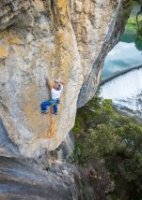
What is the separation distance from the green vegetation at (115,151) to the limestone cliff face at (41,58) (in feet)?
8.67

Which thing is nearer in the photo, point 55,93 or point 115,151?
point 55,93

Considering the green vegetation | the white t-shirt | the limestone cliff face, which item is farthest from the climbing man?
the green vegetation

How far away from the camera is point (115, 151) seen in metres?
14.4

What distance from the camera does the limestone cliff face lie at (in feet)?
26.9

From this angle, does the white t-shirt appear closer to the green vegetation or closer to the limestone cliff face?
the limestone cliff face

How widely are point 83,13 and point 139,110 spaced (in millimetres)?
12213

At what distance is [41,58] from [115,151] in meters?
6.55

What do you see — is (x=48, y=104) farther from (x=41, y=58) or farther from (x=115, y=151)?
(x=115, y=151)

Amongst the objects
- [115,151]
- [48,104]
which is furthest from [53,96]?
[115,151]

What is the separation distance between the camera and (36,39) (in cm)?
853

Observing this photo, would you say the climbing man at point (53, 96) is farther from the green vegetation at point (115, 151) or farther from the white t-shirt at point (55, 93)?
the green vegetation at point (115, 151)

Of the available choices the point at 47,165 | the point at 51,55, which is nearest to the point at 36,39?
the point at 51,55

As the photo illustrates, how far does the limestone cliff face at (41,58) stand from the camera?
26.9ft

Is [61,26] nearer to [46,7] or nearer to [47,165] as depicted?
[46,7]
